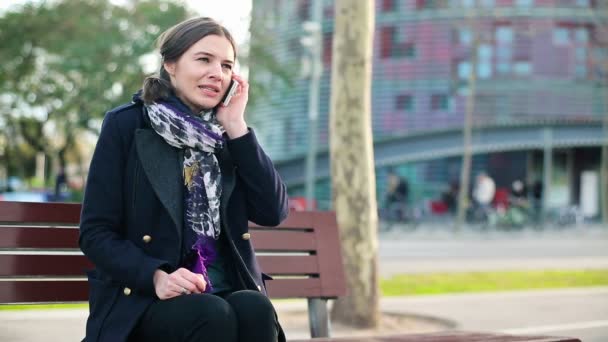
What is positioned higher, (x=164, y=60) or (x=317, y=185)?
(x=164, y=60)

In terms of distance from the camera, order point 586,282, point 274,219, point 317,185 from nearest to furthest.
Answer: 1. point 274,219
2. point 586,282
3. point 317,185

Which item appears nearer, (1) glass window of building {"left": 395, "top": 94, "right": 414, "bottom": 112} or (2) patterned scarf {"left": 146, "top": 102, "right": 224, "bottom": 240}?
(2) patterned scarf {"left": 146, "top": 102, "right": 224, "bottom": 240}

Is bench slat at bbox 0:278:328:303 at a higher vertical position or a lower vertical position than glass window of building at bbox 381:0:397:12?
lower

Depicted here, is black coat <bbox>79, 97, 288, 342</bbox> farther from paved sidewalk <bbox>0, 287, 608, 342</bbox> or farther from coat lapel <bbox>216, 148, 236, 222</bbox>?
paved sidewalk <bbox>0, 287, 608, 342</bbox>

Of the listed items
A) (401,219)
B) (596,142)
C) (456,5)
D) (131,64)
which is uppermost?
(456,5)

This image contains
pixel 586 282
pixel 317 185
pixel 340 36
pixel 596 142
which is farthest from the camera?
pixel 317 185

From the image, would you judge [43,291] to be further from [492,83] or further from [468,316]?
[492,83]

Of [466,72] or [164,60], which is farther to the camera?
[466,72]

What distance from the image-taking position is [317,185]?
130 ft

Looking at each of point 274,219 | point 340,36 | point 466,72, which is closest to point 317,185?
point 466,72

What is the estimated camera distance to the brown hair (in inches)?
114

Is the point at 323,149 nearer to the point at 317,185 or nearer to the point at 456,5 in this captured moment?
the point at 317,185

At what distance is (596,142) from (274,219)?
34.5 m

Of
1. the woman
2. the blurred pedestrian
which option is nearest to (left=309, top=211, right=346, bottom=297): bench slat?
the woman
